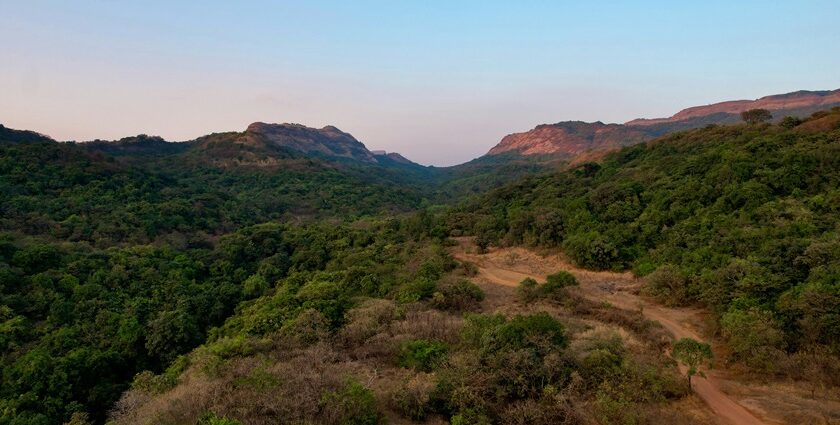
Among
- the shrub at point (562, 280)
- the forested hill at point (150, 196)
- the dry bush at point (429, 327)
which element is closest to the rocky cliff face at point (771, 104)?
the forested hill at point (150, 196)

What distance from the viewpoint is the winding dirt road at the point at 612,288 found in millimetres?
9977

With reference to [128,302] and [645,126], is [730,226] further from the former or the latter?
[645,126]

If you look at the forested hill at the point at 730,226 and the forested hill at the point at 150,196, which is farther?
A: the forested hill at the point at 150,196

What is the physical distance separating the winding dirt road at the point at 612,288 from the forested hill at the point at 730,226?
0.79 m

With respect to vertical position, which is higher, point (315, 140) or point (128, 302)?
point (315, 140)

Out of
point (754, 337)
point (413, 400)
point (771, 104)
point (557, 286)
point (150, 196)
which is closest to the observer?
point (413, 400)

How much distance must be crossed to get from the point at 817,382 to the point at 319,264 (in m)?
23.1

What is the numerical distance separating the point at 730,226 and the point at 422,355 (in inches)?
627

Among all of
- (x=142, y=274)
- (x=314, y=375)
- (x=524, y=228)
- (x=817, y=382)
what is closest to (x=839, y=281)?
(x=817, y=382)

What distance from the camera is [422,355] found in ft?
38.3

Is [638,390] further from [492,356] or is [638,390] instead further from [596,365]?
[492,356]

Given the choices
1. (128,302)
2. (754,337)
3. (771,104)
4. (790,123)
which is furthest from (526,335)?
(771,104)

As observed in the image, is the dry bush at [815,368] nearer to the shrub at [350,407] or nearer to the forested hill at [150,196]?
the shrub at [350,407]

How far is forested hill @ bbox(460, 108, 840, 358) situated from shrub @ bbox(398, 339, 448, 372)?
7.79 m
